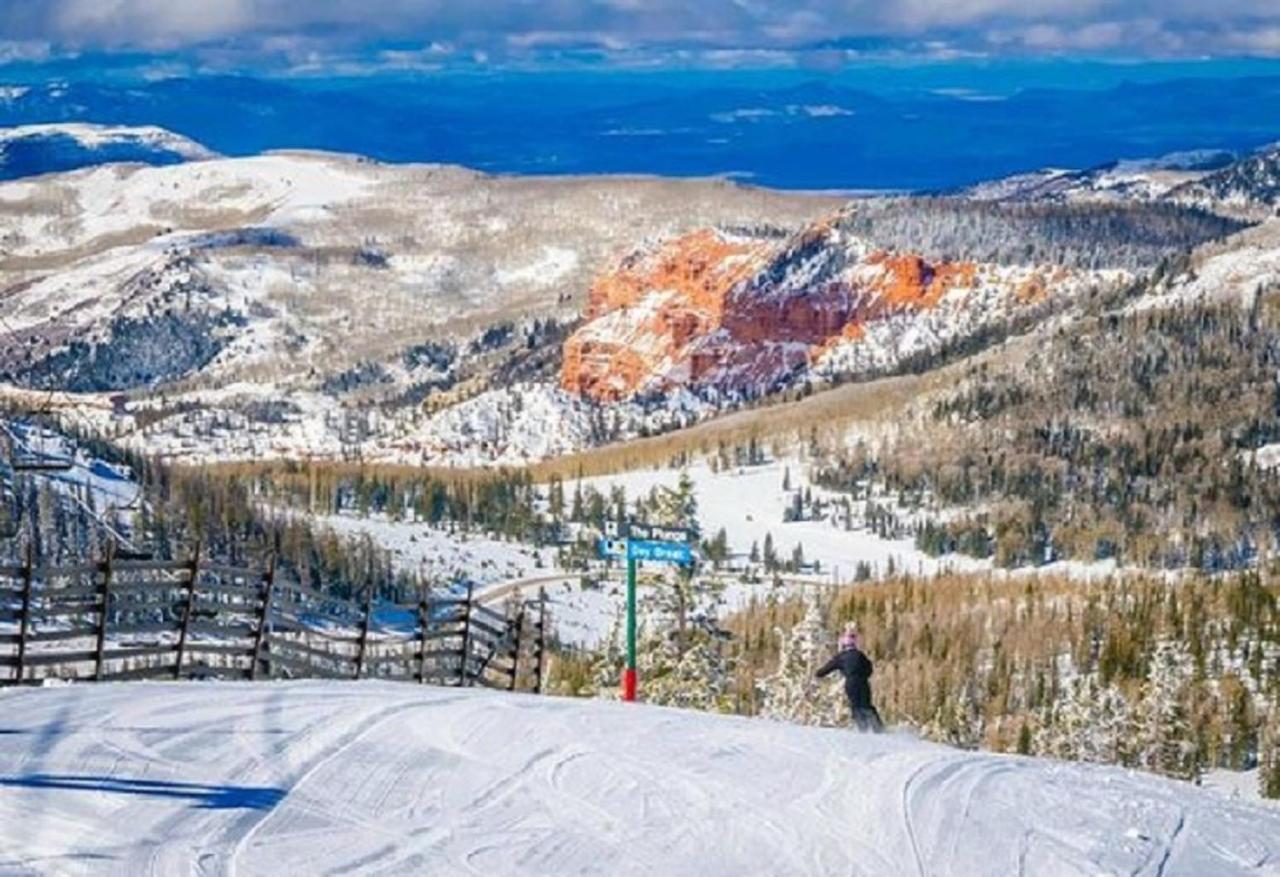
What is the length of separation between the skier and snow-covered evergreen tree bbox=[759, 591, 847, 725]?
1960 cm

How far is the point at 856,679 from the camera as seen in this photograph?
29578 millimetres

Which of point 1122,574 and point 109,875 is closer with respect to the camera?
point 109,875

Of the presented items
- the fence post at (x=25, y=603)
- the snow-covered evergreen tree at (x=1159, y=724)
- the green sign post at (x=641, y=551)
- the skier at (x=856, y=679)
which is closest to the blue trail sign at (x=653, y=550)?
the green sign post at (x=641, y=551)

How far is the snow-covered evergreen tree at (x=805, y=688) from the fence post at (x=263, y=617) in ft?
68.6

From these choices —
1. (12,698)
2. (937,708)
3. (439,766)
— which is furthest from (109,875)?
(937,708)

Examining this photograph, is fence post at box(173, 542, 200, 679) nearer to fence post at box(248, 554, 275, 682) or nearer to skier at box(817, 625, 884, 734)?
fence post at box(248, 554, 275, 682)

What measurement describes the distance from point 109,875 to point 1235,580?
148812mm

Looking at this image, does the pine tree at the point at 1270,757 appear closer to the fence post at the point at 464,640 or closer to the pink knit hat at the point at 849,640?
the fence post at the point at 464,640

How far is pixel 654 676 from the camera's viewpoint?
47000 millimetres

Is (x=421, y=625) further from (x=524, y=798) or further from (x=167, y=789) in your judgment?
(x=167, y=789)

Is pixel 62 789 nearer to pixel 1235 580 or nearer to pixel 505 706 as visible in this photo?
pixel 505 706

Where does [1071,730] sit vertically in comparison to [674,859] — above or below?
below

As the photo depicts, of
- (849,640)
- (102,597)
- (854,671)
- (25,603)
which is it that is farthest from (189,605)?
(854,671)

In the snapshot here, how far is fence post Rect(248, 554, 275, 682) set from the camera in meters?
32.1
